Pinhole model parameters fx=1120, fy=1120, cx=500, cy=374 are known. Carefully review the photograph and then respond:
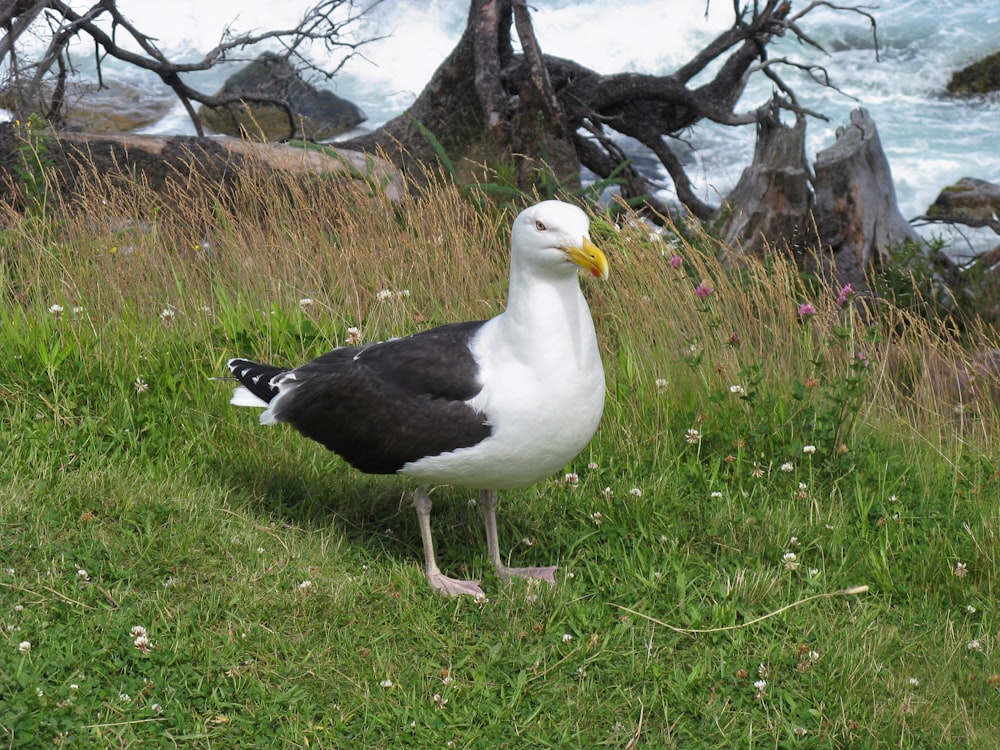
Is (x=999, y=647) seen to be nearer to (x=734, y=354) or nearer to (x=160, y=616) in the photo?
(x=734, y=354)

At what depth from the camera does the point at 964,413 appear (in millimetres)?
5582

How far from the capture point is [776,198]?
299 inches

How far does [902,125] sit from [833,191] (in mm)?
9061

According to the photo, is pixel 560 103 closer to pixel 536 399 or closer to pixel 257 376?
pixel 257 376

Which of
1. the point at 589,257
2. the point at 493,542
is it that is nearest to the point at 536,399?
the point at 589,257

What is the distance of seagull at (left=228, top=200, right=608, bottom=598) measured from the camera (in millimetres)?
3656

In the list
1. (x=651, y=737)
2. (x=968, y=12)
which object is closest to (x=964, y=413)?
(x=651, y=737)

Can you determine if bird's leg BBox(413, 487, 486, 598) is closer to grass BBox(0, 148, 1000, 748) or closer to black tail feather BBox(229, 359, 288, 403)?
grass BBox(0, 148, 1000, 748)

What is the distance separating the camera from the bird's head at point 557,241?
350 cm

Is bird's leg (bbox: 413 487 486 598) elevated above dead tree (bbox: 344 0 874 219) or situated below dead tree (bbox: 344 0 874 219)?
below

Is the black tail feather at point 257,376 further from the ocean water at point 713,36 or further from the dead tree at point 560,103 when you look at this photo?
the ocean water at point 713,36

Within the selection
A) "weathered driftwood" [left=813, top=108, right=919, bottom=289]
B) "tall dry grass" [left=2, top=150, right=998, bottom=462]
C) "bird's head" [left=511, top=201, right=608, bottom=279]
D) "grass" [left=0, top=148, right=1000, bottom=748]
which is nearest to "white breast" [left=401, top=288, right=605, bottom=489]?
"bird's head" [left=511, top=201, right=608, bottom=279]

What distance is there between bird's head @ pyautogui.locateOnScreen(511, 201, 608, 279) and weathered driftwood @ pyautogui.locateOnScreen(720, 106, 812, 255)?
161 inches

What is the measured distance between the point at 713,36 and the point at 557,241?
1587cm
